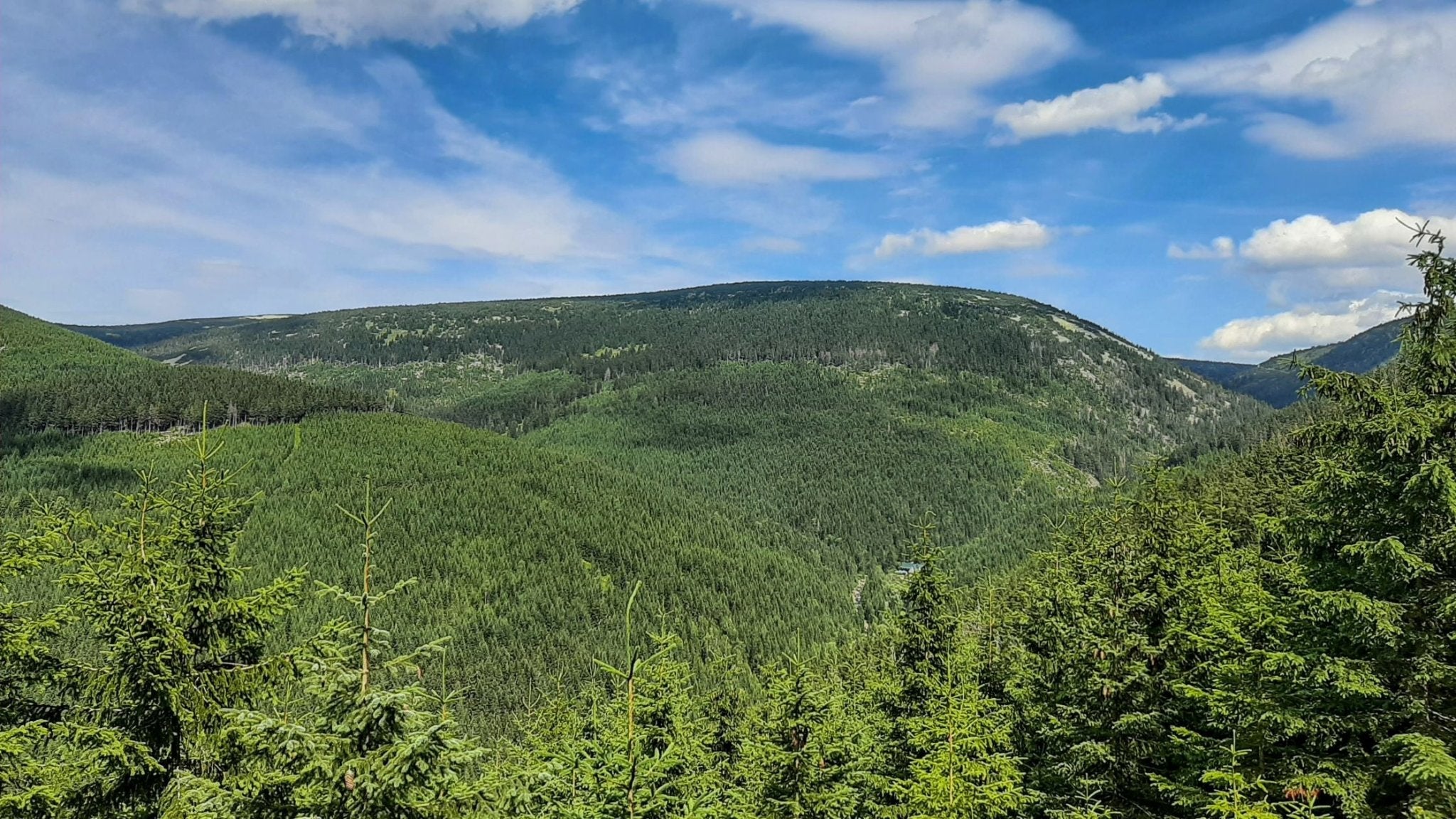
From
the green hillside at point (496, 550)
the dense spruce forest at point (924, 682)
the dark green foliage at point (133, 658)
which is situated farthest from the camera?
the green hillside at point (496, 550)

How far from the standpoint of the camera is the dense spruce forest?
25.2 feet

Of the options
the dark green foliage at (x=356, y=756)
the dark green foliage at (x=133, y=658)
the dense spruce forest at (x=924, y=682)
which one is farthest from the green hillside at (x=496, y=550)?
the dark green foliage at (x=356, y=756)

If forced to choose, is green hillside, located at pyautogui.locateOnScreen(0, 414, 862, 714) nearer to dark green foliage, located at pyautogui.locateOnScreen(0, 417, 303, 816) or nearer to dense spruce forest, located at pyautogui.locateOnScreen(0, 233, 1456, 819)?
dense spruce forest, located at pyautogui.locateOnScreen(0, 233, 1456, 819)

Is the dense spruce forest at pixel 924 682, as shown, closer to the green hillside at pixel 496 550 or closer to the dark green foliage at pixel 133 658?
the dark green foliage at pixel 133 658

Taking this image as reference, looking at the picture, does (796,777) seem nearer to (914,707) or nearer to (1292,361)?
(914,707)

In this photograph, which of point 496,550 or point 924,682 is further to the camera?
point 496,550

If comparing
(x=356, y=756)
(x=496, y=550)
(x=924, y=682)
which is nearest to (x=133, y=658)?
(x=356, y=756)

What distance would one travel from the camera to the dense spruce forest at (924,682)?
7680mm

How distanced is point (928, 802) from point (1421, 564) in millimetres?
10061

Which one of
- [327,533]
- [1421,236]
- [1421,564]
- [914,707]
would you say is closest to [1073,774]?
[914,707]

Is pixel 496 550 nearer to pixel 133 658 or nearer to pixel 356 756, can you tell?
pixel 133 658

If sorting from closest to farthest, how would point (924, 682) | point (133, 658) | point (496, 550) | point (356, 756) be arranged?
1. point (356, 756)
2. point (133, 658)
3. point (924, 682)
4. point (496, 550)

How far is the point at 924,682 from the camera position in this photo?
2273 centimetres

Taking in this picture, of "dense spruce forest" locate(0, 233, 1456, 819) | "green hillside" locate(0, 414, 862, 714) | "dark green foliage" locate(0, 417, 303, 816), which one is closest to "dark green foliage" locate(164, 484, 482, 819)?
"dense spruce forest" locate(0, 233, 1456, 819)
